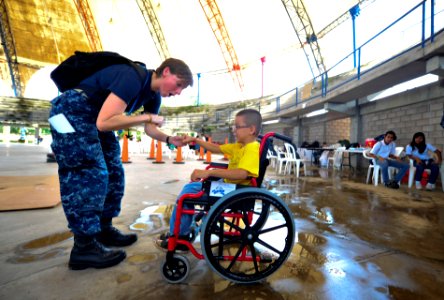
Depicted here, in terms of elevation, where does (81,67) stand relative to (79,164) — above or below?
above

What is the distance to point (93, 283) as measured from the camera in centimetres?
131

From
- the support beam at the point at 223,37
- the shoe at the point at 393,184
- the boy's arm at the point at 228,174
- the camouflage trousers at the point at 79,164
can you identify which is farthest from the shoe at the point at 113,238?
the support beam at the point at 223,37

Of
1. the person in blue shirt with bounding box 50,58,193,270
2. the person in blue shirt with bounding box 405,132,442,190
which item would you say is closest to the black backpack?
the person in blue shirt with bounding box 50,58,193,270

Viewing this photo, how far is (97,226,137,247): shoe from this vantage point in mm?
1830

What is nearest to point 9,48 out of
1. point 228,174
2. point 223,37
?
point 223,37

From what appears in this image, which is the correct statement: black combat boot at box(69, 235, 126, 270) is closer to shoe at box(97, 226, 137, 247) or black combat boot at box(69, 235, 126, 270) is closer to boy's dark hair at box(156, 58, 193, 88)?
shoe at box(97, 226, 137, 247)

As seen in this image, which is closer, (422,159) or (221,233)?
(221,233)

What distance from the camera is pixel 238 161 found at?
1.73 meters

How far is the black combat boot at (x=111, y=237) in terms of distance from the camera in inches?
72.1

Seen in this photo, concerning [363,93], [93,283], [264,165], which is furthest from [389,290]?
[363,93]

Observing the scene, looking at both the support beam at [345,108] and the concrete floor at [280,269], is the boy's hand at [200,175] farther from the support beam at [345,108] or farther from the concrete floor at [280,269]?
the support beam at [345,108]

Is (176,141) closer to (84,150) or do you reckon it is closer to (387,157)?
(84,150)

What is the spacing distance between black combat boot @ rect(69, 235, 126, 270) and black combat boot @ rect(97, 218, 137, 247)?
312 mm

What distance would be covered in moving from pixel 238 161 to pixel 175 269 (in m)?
0.78
